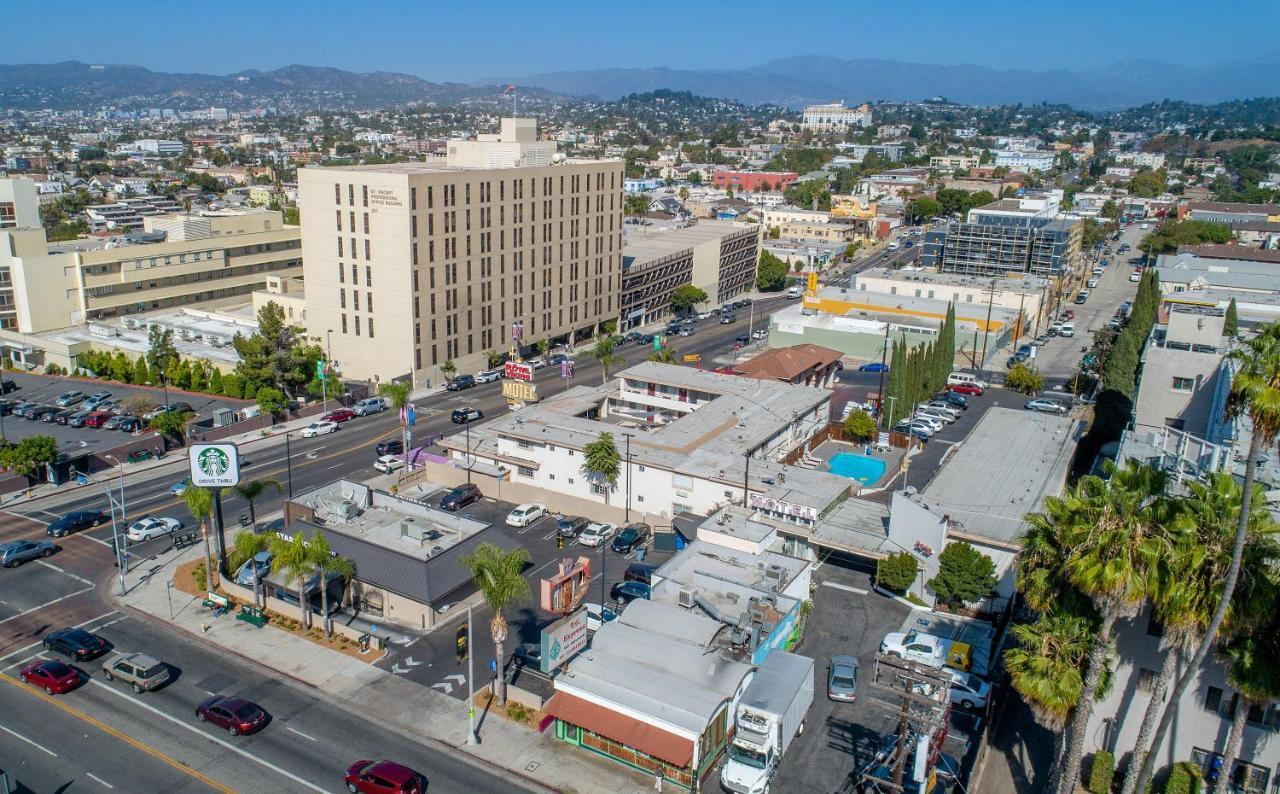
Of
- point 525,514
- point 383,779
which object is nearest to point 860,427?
point 525,514

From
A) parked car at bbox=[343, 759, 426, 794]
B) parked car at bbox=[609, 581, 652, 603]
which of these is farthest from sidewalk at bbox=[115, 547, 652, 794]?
parked car at bbox=[609, 581, 652, 603]

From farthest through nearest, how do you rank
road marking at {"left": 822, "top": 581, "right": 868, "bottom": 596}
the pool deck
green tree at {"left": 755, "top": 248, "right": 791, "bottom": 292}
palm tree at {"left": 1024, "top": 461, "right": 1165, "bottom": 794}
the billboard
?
green tree at {"left": 755, "top": 248, "right": 791, "bottom": 292}, the pool deck, road marking at {"left": 822, "top": 581, "right": 868, "bottom": 596}, the billboard, palm tree at {"left": 1024, "top": 461, "right": 1165, "bottom": 794}

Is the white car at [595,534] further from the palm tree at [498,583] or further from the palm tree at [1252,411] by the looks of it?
the palm tree at [1252,411]

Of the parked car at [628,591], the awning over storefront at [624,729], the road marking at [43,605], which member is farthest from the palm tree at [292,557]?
the parked car at [628,591]

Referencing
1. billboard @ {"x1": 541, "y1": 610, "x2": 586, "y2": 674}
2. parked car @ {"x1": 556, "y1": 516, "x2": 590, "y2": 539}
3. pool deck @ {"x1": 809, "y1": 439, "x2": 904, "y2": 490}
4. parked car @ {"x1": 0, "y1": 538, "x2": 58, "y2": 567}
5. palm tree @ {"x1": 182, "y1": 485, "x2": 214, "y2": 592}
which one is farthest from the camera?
pool deck @ {"x1": 809, "y1": 439, "x2": 904, "y2": 490}

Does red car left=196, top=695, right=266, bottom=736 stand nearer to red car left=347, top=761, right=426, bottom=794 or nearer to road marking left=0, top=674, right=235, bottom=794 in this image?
road marking left=0, top=674, right=235, bottom=794

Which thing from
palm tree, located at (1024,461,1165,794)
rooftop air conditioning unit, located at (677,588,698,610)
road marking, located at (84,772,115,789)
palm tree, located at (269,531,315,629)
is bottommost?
road marking, located at (84,772,115,789)
